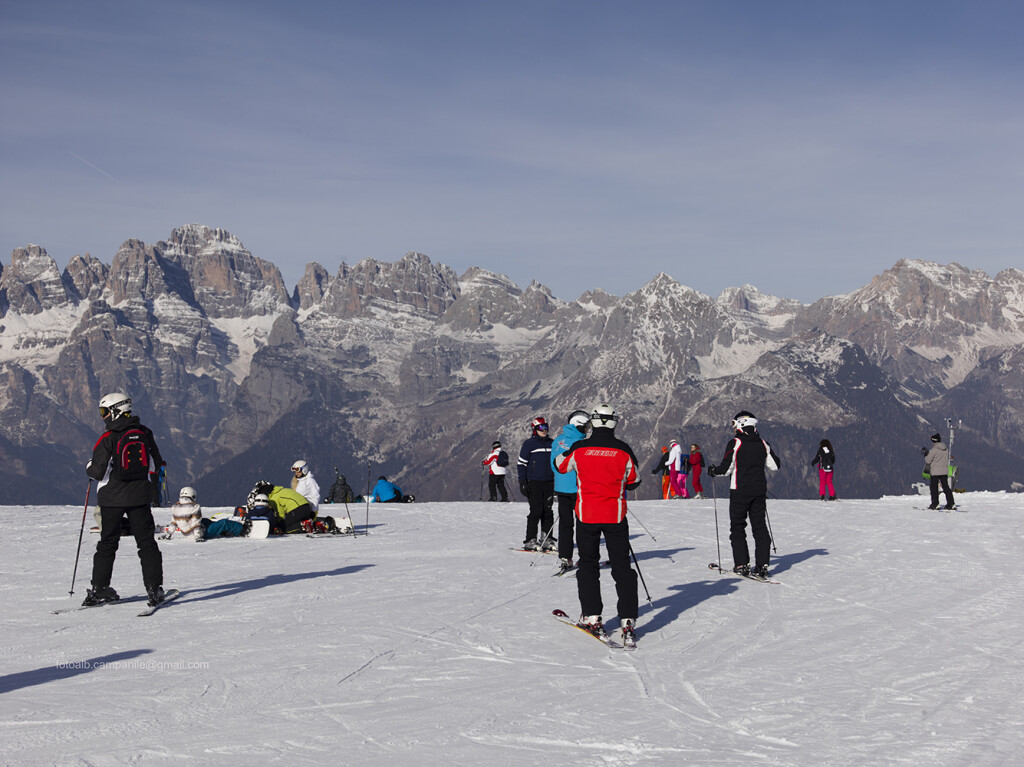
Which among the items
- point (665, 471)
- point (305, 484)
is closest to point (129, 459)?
point (305, 484)

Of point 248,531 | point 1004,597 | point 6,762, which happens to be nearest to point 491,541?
point 248,531

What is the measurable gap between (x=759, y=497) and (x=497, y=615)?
17.3ft

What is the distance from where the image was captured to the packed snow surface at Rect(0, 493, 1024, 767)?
6.89 meters

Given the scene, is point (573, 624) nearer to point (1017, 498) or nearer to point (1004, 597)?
point (1004, 597)

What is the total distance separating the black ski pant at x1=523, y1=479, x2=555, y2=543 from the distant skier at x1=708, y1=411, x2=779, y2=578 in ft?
12.2

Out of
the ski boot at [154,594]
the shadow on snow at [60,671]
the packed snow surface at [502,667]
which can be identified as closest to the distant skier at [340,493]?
the packed snow surface at [502,667]

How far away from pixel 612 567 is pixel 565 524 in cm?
461

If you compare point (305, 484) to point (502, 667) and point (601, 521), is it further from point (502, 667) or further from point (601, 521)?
point (502, 667)

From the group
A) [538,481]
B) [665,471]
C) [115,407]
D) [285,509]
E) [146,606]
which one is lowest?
[146,606]

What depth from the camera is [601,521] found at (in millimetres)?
10547

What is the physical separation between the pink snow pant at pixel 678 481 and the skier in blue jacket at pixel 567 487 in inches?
927

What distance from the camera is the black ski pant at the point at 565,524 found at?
49.0ft

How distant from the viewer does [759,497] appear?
14961 millimetres

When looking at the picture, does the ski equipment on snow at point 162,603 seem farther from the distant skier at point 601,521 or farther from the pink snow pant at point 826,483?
the pink snow pant at point 826,483
